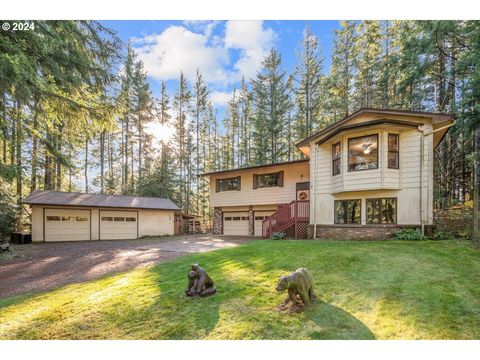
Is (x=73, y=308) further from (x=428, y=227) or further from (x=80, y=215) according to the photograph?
(x=80, y=215)

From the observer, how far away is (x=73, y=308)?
3936mm

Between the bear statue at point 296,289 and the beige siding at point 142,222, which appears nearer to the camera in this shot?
the bear statue at point 296,289

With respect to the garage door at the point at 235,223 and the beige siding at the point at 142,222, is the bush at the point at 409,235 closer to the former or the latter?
the garage door at the point at 235,223

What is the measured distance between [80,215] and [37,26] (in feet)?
39.2

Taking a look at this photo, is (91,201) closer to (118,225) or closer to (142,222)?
(118,225)

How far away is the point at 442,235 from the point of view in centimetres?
781

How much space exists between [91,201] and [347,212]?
45.8 ft

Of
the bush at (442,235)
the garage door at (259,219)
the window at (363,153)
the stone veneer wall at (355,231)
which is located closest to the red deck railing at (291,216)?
the stone veneer wall at (355,231)

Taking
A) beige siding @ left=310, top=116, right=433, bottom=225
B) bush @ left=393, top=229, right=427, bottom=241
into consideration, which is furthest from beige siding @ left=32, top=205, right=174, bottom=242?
bush @ left=393, top=229, right=427, bottom=241

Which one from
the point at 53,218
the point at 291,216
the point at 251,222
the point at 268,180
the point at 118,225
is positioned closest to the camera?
the point at 291,216

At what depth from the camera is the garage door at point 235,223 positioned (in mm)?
→ 15875

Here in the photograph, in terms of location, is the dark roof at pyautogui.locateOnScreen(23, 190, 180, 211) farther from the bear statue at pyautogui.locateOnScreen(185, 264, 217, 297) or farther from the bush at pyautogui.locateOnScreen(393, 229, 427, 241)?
the bush at pyautogui.locateOnScreen(393, 229, 427, 241)

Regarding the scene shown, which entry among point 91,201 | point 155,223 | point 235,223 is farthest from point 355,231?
point 91,201

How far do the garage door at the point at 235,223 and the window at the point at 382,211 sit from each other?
797 centimetres
